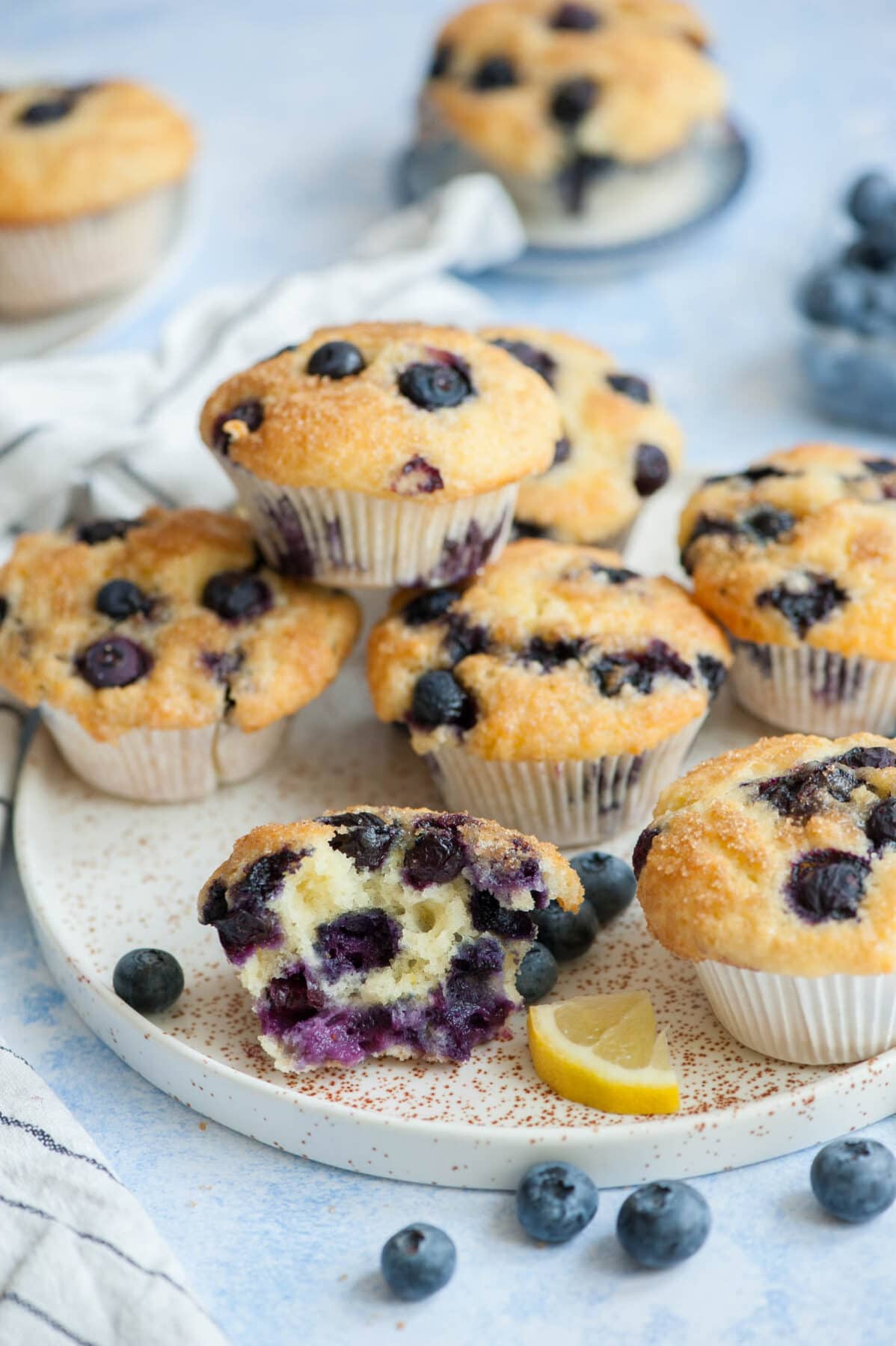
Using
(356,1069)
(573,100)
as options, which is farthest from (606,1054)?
(573,100)

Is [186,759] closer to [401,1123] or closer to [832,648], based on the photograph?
[401,1123]

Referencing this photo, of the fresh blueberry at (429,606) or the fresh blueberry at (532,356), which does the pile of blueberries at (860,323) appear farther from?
the fresh blueberry at (429,606)

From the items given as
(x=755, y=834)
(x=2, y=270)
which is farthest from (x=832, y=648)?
(x=2, y=270)

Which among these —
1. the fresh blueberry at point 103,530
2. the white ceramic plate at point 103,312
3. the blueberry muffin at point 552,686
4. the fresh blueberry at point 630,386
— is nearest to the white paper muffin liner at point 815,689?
the blueberry muffin at point 552,686

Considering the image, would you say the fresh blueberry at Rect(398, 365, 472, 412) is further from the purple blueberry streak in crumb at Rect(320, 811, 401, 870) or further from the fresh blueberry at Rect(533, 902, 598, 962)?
the fresh blueberry at Rect(533, 902, 598, 962)

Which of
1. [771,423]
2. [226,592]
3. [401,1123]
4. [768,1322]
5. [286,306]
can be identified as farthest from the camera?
[771,423]

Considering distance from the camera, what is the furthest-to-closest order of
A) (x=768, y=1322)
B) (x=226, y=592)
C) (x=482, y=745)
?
1. (x=226, y=592)
2. (x=482, y=745)
3. (x=768, y=1322)

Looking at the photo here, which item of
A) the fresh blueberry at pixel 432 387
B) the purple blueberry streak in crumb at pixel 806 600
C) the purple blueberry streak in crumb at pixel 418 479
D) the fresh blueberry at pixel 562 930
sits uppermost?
the fresh blueberry at pixel 432 387

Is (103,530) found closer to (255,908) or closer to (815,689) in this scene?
(255,908)
